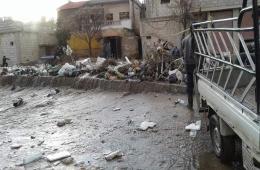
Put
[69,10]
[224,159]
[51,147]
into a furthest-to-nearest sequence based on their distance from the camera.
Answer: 1. [69,10]
2. [51,147]
3. [224,159]

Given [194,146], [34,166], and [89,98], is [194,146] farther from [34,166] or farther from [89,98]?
[89,98]

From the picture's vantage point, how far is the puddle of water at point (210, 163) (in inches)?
197

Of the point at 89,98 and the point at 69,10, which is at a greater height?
the point at 69,10

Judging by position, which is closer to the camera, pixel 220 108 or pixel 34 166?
pixel 220 108

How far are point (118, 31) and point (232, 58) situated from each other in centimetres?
2417

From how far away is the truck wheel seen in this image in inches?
187

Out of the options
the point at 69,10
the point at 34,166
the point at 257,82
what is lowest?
the point at 34,166

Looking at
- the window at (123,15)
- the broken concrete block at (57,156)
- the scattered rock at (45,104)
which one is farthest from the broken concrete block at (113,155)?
the window at (123,15)

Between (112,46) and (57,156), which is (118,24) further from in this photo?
(57,156)

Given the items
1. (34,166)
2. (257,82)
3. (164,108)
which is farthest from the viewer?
(164,108)

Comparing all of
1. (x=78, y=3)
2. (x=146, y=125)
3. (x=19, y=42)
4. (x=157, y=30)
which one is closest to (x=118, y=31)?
(x=157, y=30)

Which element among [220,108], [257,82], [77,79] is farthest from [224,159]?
[77,79]

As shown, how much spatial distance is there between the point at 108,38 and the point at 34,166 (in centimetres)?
2396

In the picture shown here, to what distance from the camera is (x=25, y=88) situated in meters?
16.6
